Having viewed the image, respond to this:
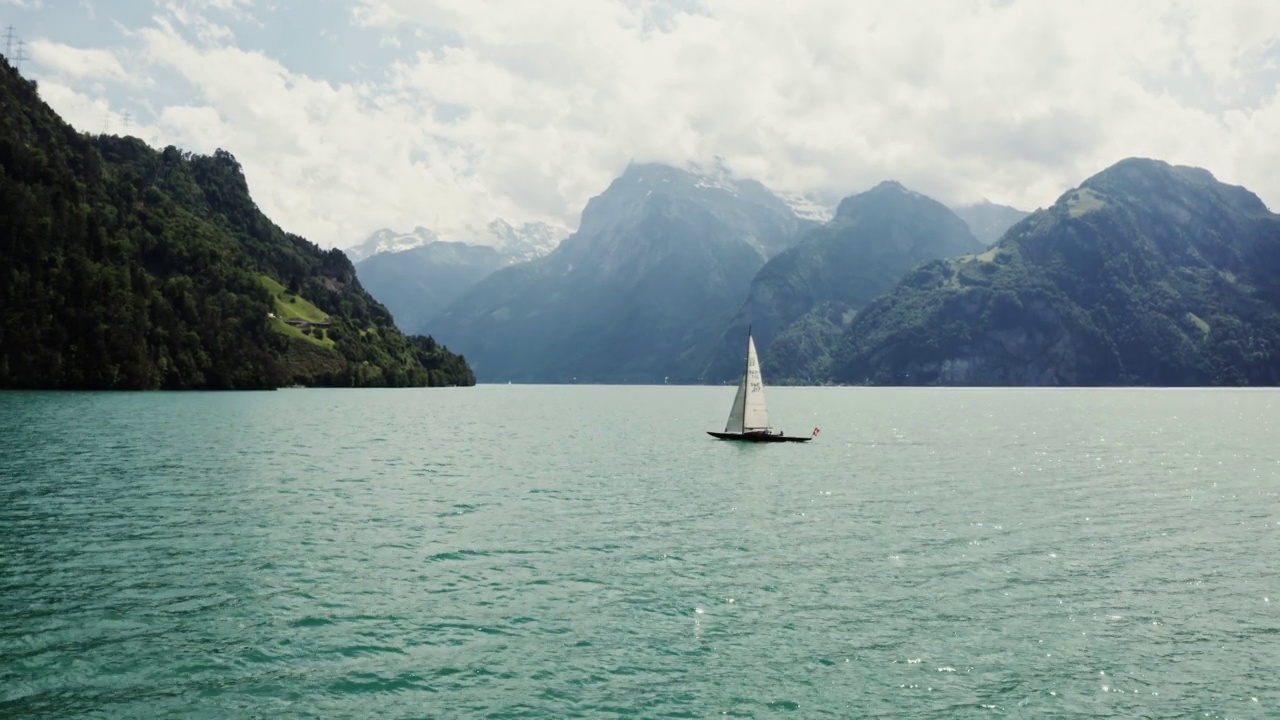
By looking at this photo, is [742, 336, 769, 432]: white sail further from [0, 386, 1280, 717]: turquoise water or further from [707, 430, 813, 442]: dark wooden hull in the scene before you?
[0, 386, 1280, 717]: turquoise water

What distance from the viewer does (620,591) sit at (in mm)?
37562

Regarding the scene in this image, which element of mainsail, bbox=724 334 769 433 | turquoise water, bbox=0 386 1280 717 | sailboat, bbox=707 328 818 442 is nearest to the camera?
turquoise water, bbox=0 386 1280 717

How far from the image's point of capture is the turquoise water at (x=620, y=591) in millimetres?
26062

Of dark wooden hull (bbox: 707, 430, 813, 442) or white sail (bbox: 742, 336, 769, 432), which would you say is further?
white sail (bbox: 742, 336, 769, 432)

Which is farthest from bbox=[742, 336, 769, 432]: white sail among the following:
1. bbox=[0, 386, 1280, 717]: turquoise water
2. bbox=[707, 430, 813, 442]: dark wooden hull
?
bbox=[0, 386, 1280, 717]: turquoise water

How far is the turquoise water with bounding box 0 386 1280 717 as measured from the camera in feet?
85.5

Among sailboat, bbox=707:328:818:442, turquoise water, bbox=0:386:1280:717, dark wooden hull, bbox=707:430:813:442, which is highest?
sailboat, bbox=707:328:818:442

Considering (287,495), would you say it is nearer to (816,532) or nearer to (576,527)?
(576,527)

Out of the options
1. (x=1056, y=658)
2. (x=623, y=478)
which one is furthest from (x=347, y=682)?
(x=623, y=478)

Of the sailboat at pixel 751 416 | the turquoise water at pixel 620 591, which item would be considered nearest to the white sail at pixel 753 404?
the sailboat at pixel 751 416

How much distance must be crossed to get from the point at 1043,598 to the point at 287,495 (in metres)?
48.4

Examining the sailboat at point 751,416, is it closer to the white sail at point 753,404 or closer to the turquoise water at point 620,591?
the white sail at point 753,404

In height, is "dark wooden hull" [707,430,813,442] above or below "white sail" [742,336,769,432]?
below

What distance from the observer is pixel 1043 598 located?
124 ft
